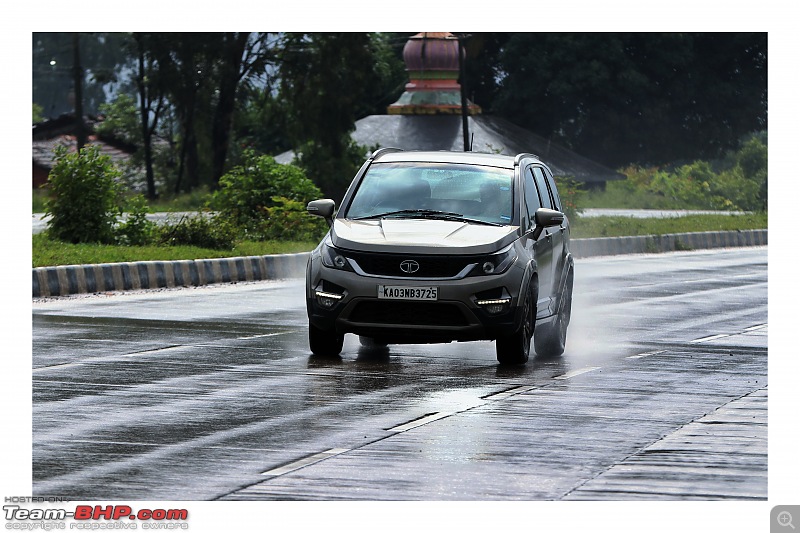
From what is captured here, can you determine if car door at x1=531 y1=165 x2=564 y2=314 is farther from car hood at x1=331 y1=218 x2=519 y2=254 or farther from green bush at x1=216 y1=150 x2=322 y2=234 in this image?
green bush at x1=216 y1=150 x2=322 y2=234

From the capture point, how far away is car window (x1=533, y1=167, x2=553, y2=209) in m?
16.1

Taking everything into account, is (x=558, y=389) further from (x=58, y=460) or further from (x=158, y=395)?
(x=58, y=460)

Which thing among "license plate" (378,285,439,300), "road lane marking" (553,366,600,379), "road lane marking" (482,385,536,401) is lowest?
"road lane marking" (553,366,600,379)

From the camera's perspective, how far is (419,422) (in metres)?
10.7

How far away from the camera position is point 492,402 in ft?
38.4

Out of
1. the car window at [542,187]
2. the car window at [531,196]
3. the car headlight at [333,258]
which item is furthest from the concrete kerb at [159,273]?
the car headlight at [333,258]

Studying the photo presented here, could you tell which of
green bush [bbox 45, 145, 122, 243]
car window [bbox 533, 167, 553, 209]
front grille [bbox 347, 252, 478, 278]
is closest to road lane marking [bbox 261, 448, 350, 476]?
front grille [bbox 347, 252, 478, 278]

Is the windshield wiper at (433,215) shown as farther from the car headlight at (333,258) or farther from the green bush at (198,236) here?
the green bush at (198,236)

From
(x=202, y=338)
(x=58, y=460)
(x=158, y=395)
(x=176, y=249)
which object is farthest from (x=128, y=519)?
(x=176, y=249)

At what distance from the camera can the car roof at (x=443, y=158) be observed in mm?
15344

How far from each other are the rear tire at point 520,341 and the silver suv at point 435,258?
0.04 ft
